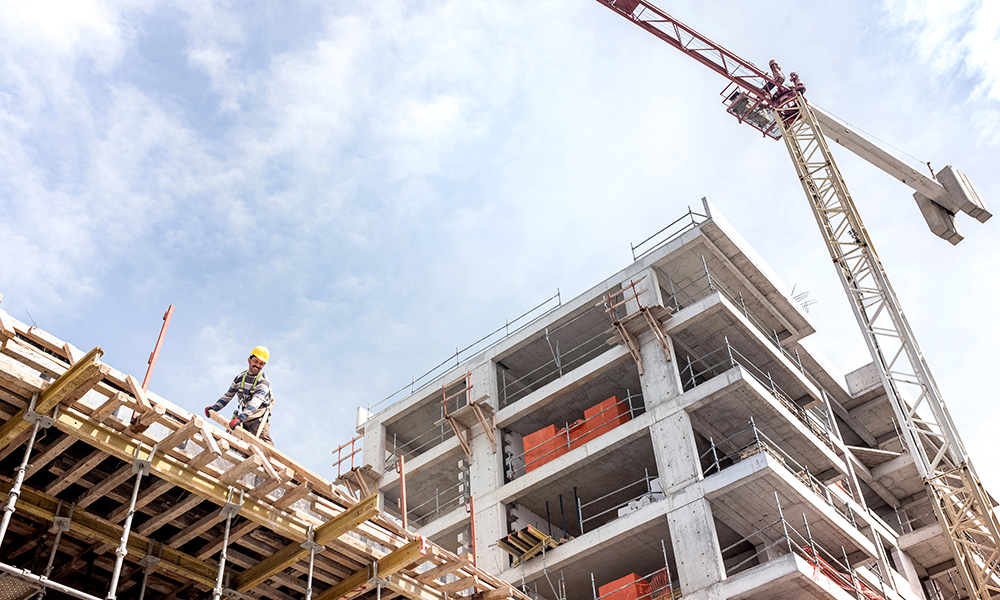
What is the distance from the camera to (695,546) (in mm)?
22234

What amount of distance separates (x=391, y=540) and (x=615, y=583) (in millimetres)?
11799

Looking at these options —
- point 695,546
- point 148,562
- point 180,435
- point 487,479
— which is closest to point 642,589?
point 695,546

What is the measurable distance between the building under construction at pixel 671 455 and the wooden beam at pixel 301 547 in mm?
10662

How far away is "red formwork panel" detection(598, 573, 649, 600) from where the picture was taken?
23406mm

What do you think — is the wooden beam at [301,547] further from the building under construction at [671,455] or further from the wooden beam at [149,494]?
the building under construction at [671,455]

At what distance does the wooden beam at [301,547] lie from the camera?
12953 mm

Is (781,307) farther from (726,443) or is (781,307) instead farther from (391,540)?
(391,540)

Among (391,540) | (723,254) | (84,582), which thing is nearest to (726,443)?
(723,254)

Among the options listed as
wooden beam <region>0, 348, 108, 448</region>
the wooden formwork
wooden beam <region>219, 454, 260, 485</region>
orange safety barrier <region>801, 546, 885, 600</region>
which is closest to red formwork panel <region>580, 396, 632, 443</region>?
orange safety barrier <region>801, 546, 885, 600</region>

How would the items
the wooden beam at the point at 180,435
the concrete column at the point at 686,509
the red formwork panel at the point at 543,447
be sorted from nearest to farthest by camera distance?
1. the wooden beam at the point at 180,435
2. the concrete column at the point at 686,509
3. the red formwork panel at the point at 543,447

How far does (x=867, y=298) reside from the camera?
32.9 m

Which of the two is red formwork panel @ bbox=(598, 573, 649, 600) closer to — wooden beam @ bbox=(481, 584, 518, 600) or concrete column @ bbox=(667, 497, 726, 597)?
concrete column @ bbox=(667, 497, 726, 597)

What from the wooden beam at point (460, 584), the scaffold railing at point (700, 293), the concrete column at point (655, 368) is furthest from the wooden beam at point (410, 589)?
the scaffold railing at point (700, 293)

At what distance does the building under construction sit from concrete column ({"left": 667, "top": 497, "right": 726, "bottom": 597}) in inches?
1.6
